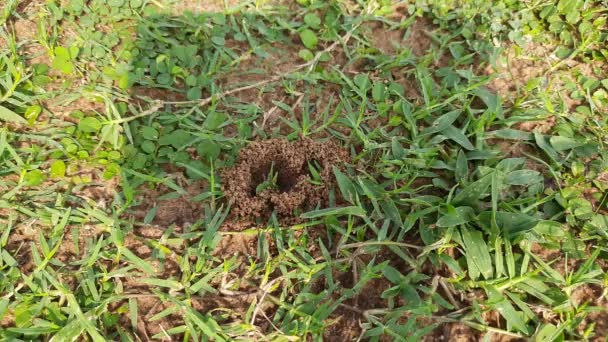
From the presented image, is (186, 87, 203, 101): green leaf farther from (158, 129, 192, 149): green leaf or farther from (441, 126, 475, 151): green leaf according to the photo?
(441, 126, 475, 151): green leaf

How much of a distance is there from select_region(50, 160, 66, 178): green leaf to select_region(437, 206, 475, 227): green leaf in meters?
1.56

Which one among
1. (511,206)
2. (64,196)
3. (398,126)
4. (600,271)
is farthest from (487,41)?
(64,196)

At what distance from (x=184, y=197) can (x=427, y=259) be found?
1.04 meters

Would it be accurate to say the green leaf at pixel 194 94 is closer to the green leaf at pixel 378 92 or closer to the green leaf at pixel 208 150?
the green leaf at pixel 208 150

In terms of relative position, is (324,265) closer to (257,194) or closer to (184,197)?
(257,194)

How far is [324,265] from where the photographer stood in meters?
1.92

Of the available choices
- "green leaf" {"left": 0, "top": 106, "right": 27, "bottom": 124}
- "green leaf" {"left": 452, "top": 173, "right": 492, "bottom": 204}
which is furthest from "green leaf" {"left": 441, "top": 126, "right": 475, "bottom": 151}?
"green leaf" {"left": 0, "top": 106, "right": 27, "bottom": 124}

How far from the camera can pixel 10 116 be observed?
221cm

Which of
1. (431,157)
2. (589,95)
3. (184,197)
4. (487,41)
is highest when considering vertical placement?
(487,41)

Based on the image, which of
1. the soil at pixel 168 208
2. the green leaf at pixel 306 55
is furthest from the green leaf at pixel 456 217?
the green leaf at pixel 306 55

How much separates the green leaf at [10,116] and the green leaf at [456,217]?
1852 millimetres

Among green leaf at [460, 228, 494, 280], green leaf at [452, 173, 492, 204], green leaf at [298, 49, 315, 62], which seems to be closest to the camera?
green leaf at [460, 228, 494, 280]

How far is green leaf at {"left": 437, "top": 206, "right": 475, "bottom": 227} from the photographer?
193 centimetres

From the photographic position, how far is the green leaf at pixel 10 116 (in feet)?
7.20
